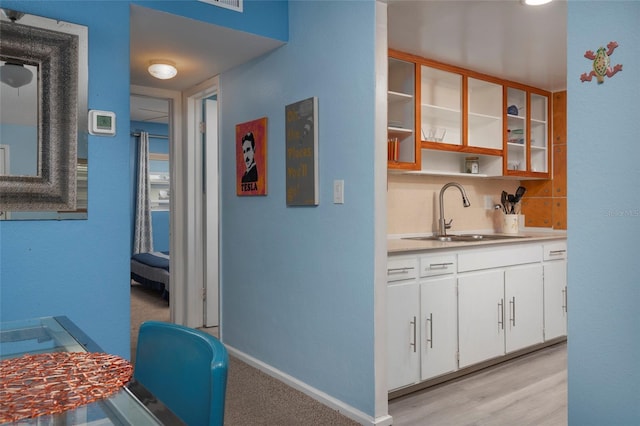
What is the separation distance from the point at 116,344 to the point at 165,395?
4.45 ft

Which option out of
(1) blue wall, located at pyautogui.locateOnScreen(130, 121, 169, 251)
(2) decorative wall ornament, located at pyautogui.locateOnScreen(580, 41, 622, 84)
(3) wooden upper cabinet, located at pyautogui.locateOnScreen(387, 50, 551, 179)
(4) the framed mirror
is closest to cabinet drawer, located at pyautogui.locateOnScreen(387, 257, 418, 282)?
(3) wooden upper cabinet, located at pyautogui.locateOnScreen(387, 50, 551, 179)

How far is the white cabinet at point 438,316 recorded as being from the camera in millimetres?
2838

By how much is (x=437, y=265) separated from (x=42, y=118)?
221cm

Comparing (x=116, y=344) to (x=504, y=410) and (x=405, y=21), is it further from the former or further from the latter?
(x=405, y=21)

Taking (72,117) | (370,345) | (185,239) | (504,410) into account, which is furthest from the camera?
(185,239)

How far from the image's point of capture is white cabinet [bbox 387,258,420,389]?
2.68 meters

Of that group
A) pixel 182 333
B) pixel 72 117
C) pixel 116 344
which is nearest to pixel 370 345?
pixel 116 344

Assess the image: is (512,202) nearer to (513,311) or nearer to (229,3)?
(513,311)

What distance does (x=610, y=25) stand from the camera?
1354mm

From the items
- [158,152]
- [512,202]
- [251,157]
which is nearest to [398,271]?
[251,157]

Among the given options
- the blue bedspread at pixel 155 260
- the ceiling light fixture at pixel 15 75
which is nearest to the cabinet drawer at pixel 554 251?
the ceiling light fixture at pixel 15 75

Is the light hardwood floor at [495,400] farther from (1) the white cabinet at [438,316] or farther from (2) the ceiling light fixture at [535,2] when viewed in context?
(2) the ceiling light fixture at [535,2]

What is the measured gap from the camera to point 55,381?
0.99m

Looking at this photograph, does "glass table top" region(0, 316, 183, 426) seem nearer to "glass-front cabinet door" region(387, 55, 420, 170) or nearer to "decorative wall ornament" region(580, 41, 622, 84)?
"decorative wall ornament" region(580, 41, 622, 84)
